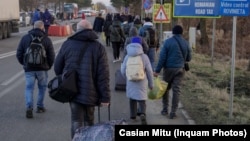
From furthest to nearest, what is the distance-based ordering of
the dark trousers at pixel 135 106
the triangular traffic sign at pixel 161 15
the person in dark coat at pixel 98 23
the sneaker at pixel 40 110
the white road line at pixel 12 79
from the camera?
the person in dark coat at pixel 98 23 → the triangular traffic sign at pixel 161 15 → the white road line at pixel 12 79 → the sneaker at pixel 40 110 → the dark trousers at pixel 135 106

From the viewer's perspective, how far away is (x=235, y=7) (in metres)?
8.88

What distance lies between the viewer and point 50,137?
26.0 ft

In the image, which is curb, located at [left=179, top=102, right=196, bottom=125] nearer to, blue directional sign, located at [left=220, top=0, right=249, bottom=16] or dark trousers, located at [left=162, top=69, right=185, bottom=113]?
dark trousers, located at [left=162, top=69, right=185, bottom=113]

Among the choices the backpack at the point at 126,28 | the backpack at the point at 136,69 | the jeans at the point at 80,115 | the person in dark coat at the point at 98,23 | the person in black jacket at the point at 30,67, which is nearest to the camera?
the jeans at the point at 80,115

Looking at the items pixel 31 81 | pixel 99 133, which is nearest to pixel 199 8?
pixel 31 81

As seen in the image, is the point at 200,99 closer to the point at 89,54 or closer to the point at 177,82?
the point at 177,82

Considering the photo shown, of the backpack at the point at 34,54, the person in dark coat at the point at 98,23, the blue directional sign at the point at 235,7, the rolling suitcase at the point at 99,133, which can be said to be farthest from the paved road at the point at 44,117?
the person in dark coat at the point at 98,23

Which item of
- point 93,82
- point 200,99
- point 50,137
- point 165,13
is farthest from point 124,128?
point 165,13

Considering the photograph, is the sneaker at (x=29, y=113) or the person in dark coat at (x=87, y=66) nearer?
the person in dark coat at (x=87, y=66)

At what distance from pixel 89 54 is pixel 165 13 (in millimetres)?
12256

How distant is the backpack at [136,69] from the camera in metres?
8.44

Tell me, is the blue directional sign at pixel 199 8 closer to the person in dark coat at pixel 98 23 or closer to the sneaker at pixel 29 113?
the sneaker at pixel 29 113

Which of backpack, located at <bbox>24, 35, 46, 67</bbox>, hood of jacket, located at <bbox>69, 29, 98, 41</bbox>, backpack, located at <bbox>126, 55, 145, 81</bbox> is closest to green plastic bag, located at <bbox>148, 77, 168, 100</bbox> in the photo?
backpack, located at <bbox>126, 55, 145, 81</bbox>

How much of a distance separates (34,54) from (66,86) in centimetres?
296
